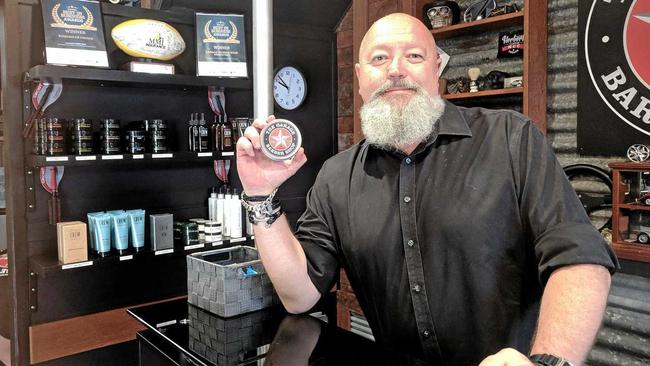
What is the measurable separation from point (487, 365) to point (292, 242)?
0.74m

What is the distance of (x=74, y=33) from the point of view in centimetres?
322

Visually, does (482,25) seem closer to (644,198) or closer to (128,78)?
(644,198)

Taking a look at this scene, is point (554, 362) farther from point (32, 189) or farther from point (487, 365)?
point (32, 189)

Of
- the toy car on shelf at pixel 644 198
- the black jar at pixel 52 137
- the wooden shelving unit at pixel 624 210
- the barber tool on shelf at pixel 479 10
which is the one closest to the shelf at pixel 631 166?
the wooden shelving unit at pixel 624 210

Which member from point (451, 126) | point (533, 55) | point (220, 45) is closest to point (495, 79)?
point (533, 55)

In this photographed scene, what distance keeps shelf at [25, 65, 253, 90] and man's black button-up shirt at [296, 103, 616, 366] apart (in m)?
2.20

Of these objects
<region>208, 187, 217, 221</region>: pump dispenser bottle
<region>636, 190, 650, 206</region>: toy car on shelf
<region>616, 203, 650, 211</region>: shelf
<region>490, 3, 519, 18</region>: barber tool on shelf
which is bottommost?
<region>208, 187, 217, 221</region>: pump dispenser bottle

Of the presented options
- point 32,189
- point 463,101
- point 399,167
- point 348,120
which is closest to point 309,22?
point 348,120

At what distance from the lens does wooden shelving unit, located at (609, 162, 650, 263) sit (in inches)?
101

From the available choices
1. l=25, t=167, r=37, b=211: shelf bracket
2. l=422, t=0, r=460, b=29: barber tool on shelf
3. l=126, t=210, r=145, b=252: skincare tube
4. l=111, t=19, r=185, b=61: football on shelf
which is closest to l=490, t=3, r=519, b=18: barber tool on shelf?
l=422, t=0, r=460, b=29: barber tool on shelf

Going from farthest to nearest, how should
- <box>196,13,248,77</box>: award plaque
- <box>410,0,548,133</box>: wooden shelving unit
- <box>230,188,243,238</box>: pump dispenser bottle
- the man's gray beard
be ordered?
<box>230,188,243,238</box>: pump dispenser bottle → <box>196,13,248,77</box>: award plaque → <box>410,0,548,133</box>: wooden shelving unit → the man's gray beard

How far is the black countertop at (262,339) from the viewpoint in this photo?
122cm

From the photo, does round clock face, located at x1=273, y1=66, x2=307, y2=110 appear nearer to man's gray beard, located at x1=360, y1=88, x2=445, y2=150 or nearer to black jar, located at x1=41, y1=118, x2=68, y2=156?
black jar, located at x1=41, y1=118, x2=68, y2=156

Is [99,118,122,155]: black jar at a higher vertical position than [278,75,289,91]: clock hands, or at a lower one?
lower
